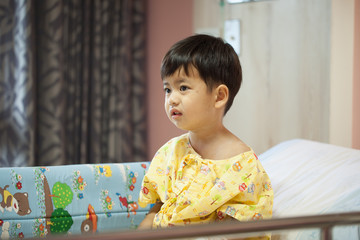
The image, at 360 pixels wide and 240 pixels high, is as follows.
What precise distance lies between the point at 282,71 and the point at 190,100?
134 centimetres

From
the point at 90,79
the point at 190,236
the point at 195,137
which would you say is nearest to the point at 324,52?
the point at 195,137

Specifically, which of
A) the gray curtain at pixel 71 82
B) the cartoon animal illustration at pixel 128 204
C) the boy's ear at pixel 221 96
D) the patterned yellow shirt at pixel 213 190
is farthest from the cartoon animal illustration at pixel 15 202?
the gray curtain at pixel 71 82

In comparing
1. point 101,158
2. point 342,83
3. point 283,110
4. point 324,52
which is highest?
point 324,52

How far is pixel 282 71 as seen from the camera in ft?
7.74

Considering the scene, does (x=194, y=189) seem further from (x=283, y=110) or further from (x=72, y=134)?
(x=72, y=134)

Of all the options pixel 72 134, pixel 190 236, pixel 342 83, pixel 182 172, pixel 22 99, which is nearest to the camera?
pixel 190 236

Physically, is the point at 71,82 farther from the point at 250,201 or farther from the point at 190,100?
the point at 250,201

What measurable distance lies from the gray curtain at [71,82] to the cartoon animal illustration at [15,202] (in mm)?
1419

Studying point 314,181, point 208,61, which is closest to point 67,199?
point 208,61

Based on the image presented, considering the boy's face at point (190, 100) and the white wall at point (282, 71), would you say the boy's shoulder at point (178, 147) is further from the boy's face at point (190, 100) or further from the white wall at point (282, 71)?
the white wall at point (282, 71)

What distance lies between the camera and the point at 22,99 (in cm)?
267

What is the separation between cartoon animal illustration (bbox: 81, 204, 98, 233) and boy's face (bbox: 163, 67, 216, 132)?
17.3 inches

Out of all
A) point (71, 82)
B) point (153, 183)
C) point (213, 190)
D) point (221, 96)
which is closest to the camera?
point (213, 190)

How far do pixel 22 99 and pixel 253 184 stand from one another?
77.7 inches
